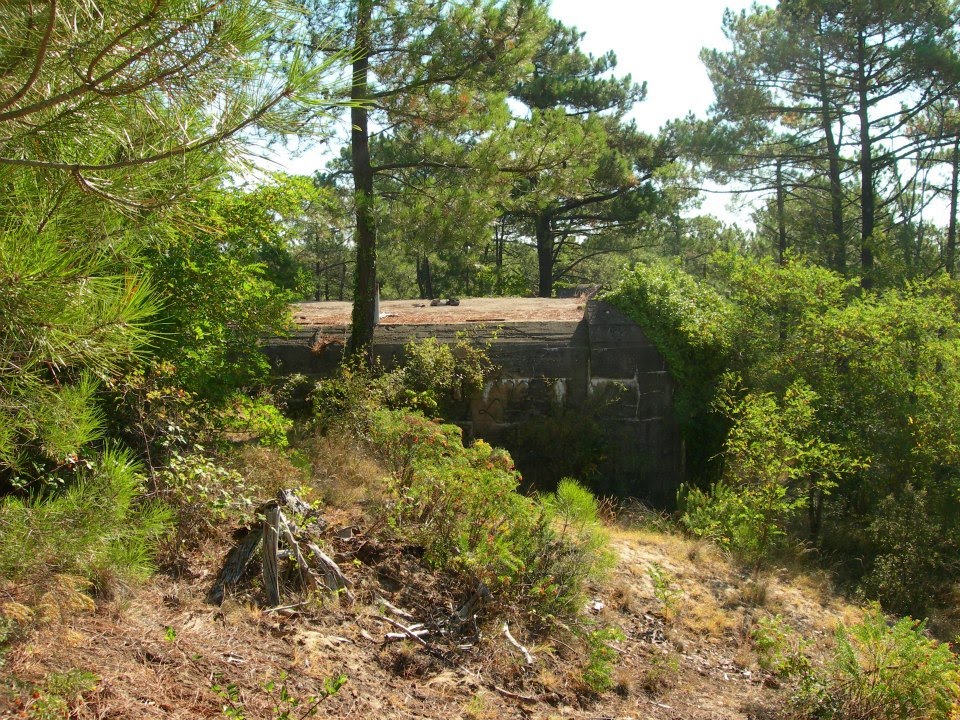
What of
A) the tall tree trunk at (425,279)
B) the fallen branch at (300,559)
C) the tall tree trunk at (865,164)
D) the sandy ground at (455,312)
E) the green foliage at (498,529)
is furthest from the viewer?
the tall tree trunk at (425,279)

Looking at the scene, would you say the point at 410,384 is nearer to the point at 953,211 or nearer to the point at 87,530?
the point at 87,530

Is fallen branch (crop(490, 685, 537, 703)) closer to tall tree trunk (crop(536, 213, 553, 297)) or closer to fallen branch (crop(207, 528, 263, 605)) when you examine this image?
fallen branch (crop(207, 528, 263, 605))

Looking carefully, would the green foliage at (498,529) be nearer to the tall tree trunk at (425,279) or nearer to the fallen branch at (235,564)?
the fallen branch at (235,564)

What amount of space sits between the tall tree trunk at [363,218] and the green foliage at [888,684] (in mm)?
7253

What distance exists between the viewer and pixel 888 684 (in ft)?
18.0

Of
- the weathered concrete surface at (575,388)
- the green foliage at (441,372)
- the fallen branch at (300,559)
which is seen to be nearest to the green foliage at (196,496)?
the fallen branch at (300,559)

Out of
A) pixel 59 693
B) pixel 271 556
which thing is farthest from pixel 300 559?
pixel 59 693

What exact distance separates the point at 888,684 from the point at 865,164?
17327 millimetres

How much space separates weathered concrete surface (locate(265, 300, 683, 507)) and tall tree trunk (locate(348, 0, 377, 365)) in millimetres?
604

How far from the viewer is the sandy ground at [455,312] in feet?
43.8

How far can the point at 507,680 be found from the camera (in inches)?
219

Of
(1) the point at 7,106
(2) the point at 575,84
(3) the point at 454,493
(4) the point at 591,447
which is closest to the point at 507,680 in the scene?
(3) the point at 454,493

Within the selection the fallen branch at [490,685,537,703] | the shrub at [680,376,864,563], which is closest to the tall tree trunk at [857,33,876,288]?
the shrub at [680,376,864,563]

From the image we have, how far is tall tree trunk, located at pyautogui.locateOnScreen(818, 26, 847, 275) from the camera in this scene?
64.5 feet
